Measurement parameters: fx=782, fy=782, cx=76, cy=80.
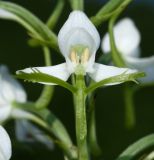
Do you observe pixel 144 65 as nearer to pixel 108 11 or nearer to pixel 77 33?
pixel 108 11

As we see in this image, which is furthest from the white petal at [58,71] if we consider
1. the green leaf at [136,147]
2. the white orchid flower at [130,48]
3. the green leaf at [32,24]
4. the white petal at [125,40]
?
the white petal at [125,40]

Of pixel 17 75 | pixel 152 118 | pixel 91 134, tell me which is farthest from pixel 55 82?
pixel 152 118

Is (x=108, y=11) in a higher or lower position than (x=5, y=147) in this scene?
higher

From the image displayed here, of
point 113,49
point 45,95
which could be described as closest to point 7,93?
point 45,95

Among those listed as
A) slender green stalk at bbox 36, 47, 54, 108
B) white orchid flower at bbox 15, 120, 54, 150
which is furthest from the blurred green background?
slender green stalk at bbox 36, 47, 54, 108

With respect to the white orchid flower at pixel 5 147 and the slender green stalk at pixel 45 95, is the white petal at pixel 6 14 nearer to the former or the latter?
the slender green stalk at pixel 45 95
